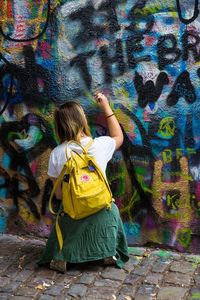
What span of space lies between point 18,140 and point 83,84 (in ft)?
2.75

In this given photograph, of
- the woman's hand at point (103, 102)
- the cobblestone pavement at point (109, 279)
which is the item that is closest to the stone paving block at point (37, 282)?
the cobblestone pavement at point (109, 279)

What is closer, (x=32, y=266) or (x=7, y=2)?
(x=32, y=266)

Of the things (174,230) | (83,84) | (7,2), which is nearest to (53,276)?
(174,230)

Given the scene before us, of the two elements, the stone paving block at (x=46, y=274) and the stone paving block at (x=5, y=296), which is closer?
the stone paving block at (x=5, y=296)

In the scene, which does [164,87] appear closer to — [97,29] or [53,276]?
[97,29]

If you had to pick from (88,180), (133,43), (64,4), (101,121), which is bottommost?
(88,180)

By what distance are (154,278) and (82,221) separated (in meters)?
0.73

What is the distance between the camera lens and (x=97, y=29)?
480 cm

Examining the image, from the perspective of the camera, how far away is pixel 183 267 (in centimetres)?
452

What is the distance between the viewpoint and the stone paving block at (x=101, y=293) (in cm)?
407

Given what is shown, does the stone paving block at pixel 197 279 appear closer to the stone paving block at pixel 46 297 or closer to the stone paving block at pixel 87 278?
the stone paving block at pixel 87 278

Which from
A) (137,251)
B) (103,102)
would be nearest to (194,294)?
(137,251)

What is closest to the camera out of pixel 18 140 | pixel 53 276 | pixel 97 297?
pixel 97 297

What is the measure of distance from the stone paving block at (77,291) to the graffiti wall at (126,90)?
903 millimetres
